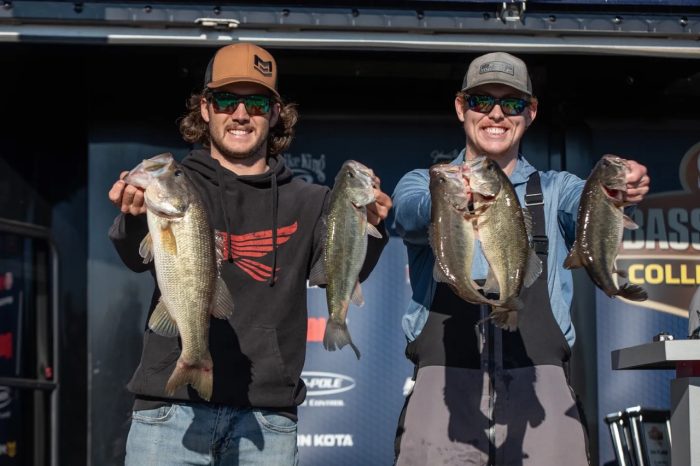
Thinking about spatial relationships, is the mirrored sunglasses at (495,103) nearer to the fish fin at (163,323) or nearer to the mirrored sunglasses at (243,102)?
the mirrored sunglasses at (243,102)

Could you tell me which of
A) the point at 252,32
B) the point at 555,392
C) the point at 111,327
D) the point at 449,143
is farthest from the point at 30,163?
the point at 555,392

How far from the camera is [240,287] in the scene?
4.00 metres

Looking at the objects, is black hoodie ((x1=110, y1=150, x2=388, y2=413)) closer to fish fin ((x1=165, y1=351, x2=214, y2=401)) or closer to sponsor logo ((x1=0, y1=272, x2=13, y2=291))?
fish fin ((x1=165, y1=351, x2=214, y2=401))

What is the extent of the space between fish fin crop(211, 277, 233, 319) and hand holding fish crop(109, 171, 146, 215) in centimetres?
35

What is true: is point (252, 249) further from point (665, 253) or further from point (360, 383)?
point (665, 253)

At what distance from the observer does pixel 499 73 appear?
13.8 feet

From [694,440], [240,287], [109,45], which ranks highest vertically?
[109,45]

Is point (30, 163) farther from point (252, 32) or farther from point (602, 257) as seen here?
point (602, 257)

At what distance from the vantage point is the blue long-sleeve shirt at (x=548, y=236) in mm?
4078

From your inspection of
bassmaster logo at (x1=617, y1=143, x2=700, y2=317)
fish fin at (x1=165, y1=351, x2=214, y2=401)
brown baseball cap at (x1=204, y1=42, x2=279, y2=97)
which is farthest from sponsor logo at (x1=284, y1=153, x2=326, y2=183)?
fish fin at (x1=165, y1=351, x2=214, y2=401)

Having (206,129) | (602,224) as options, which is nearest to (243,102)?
(206,129)

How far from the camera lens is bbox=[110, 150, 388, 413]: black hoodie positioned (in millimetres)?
3912

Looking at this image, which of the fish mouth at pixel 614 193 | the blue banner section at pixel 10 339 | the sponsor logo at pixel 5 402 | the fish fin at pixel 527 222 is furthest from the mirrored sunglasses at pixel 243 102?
the sponsor logo at pixel 5 402

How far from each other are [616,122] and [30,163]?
3455 mm
